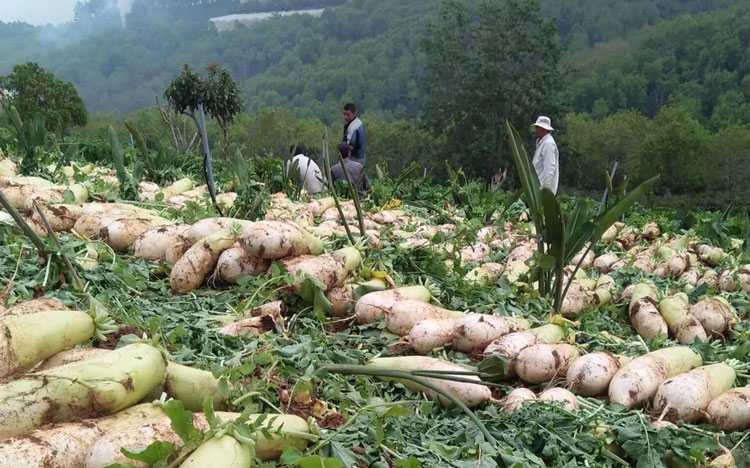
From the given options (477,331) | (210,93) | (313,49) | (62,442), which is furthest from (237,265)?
(313,49)

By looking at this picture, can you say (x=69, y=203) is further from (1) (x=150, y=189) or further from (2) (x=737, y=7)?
(2) (x=737, y=7)

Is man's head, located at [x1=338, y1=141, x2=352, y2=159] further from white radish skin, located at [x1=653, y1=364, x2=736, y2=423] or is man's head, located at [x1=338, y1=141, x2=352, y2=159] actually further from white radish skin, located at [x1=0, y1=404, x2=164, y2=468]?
white radish skin, located at [x1=0, y1=404, x2=164, y2=468]

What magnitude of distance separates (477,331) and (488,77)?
34785mm

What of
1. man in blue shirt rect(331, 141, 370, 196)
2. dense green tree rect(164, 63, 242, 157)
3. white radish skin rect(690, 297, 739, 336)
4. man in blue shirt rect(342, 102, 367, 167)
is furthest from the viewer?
dense green tree rect(164, 63, 242, 157)

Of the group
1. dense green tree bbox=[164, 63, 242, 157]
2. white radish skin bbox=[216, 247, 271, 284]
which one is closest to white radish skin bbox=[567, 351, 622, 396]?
white radish skin bbox=[216, 247, 271, 284]

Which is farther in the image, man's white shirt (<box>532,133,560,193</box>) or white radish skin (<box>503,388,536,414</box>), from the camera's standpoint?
man's white shirt (<box>532,133,560,193</box>)

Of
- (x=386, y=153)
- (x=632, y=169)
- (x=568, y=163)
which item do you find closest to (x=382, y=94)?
(x=386, y=153)

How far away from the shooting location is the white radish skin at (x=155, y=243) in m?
3.96

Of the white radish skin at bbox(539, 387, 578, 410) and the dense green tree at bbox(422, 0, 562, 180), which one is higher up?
the white radish skin at bbox(539, 387, 578, 410)

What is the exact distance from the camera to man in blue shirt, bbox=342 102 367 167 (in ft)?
29.7

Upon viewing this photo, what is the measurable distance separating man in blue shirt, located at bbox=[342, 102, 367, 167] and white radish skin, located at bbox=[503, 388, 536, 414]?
6.51 meters

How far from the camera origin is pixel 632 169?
42688mm

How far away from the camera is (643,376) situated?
289 cm

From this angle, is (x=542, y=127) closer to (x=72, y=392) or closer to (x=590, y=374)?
(x=590, y=374)
